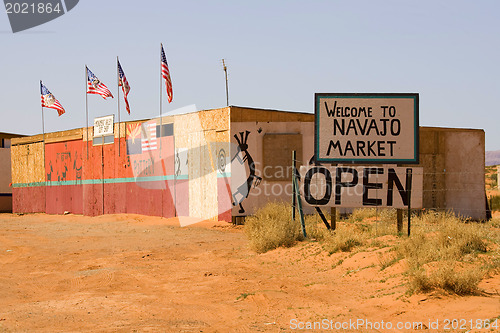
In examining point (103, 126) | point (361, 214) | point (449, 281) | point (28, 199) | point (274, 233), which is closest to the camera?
point (449, 281)

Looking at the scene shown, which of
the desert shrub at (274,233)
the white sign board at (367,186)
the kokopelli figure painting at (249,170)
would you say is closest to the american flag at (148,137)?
the kokopelli figure painting at (249,170)

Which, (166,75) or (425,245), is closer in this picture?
(425,245)

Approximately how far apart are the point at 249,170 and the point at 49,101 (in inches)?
725

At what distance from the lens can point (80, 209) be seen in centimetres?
3094

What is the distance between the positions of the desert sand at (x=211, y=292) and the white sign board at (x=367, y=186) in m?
1.21

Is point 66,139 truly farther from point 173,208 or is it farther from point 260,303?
point 260,303

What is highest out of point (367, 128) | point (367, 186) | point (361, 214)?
point (367, 128)

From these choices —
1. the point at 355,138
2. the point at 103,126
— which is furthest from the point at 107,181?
the point at 355,138

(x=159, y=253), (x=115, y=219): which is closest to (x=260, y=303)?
(x=159, y=253)

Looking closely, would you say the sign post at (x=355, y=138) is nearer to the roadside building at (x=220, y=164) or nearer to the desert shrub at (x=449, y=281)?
the desert shrub at (x=449, y=281)

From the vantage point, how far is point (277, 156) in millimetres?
21328

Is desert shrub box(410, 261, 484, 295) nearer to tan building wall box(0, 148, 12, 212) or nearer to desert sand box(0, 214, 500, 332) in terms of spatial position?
desert sand box(0, 214, 500, 332)

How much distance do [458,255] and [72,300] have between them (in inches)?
249

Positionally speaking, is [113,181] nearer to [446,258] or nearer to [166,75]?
[166,75]
